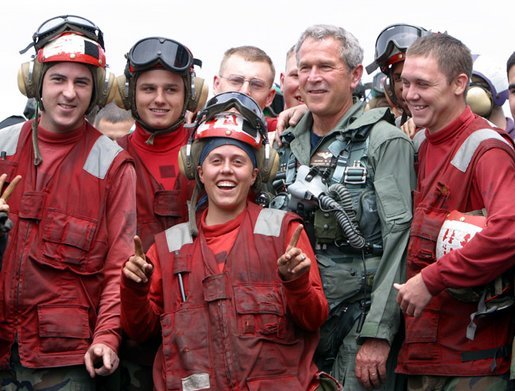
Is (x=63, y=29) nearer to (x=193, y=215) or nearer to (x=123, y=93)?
(x=123, y=93)

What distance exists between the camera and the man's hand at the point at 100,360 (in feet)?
20.2

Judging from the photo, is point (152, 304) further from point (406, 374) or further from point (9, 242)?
point (406, 374)

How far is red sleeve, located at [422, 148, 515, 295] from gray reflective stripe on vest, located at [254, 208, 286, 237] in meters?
0.96

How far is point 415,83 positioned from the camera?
664cm

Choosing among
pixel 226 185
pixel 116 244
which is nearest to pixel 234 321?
pixel 226 185

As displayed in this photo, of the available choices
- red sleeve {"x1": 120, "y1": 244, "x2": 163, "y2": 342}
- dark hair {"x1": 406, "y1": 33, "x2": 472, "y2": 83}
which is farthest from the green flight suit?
red sleeve {"x1": 120, "y1": 244, "x2": 163, "y2": 342}

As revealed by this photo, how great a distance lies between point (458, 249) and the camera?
19.7ft

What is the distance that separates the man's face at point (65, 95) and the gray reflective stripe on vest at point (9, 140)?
0.64 feet

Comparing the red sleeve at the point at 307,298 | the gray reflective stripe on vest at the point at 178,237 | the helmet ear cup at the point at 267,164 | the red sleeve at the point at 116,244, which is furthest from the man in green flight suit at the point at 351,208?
the red sleeve at the point at 116,244

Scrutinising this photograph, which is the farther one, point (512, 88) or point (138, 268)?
point (512, 88)

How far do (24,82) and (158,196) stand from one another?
121 cm

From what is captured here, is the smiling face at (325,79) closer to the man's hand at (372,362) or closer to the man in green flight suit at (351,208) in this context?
the man in green flight suit at (351,208)

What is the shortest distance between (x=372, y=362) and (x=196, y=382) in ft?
3.93

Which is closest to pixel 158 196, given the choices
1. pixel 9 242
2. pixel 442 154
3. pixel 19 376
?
pixel 9 242
